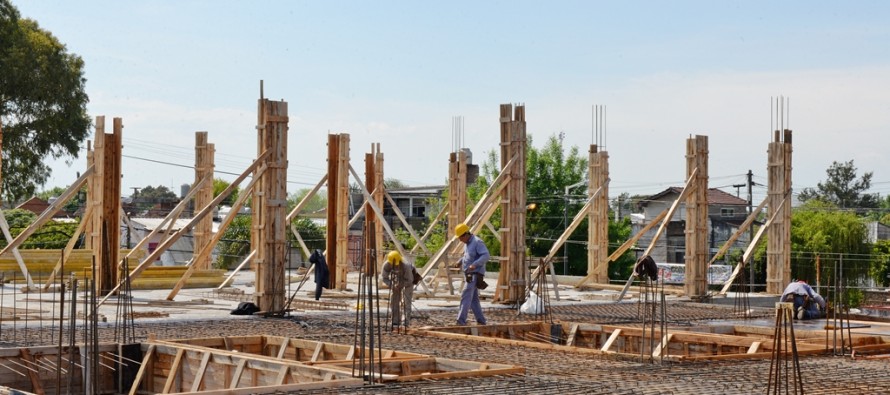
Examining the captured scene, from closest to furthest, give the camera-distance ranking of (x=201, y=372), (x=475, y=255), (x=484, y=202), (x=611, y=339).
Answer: (x=201, y=372), (x=611, y=339), (x=475, y=255), (x=484, y=202)

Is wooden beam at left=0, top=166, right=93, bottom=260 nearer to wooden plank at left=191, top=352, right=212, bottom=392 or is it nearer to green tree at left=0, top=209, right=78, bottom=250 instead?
wooden plank at left=191, top=352, right=212, bottom=392

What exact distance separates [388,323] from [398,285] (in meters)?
0.76

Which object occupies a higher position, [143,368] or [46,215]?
[46,215]

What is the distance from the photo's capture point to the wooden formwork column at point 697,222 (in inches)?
922

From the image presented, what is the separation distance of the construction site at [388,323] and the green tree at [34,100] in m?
13.2

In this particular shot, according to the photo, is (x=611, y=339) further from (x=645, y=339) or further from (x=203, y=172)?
(x=203, y=172)

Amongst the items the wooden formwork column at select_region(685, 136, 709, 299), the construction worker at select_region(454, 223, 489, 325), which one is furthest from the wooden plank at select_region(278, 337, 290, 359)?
the wooden formwork column at select_region(685, 136, 709, 299)

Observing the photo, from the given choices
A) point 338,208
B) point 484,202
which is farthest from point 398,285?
point 338,208

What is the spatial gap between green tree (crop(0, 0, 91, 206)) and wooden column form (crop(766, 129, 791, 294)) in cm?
2438

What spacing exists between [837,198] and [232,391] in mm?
77906

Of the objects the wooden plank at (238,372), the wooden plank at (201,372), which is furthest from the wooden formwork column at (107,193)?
the wooden plank at (238,372)

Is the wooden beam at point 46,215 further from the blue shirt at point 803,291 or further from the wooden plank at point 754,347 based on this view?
the wooden plank at point 754,347

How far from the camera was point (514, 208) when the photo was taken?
20625 mm

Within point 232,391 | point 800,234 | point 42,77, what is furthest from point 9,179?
point 232,391
